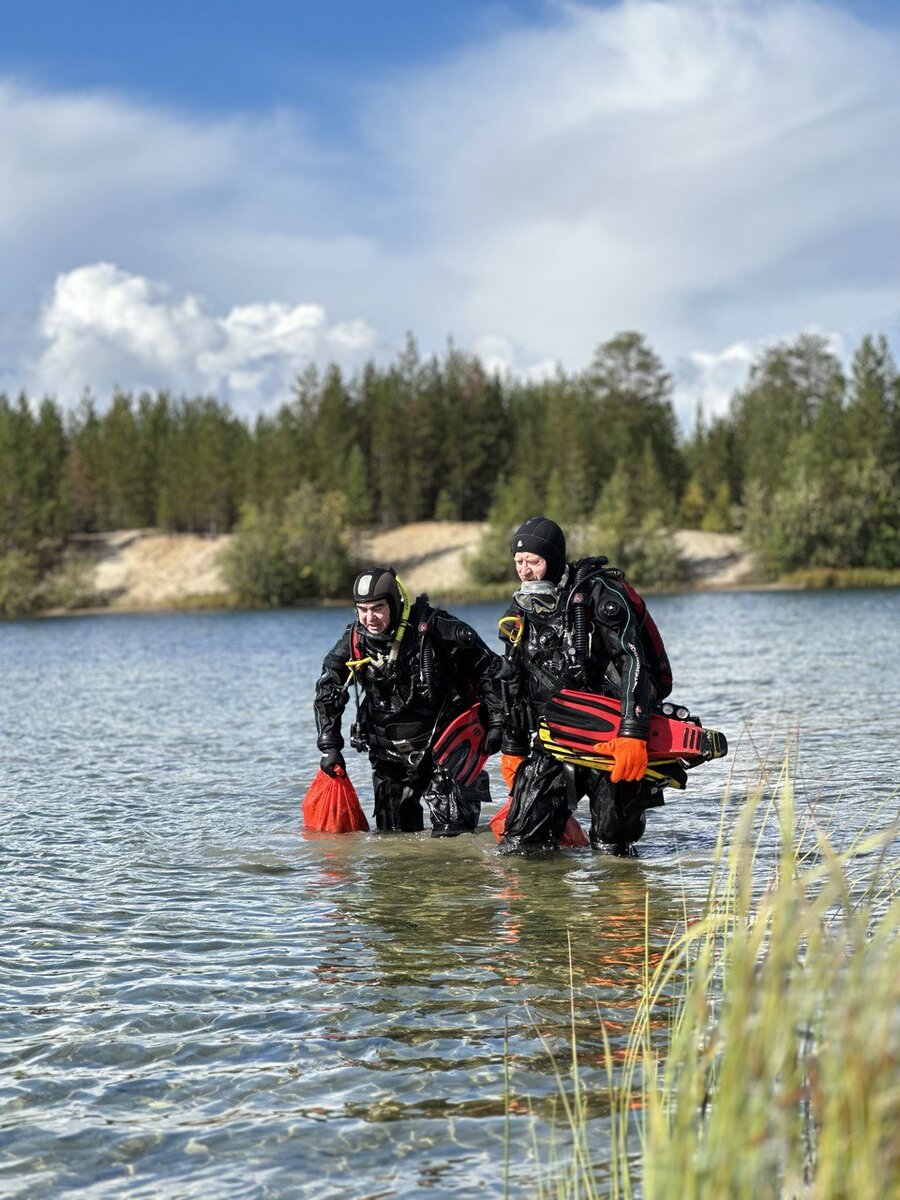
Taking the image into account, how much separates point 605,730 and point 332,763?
8.69ft

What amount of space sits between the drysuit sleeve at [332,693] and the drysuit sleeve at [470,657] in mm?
744

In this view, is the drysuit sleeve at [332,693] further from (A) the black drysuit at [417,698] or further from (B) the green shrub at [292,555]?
(B) the green shrub at [292,555]

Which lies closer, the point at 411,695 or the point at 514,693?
the point at 514,693

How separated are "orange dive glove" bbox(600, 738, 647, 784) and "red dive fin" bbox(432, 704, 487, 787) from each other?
172 cm

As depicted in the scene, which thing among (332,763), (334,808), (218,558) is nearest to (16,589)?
(218,558)

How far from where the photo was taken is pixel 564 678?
9.34 m

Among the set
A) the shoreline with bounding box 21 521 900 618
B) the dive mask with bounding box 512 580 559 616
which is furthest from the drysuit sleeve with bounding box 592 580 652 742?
the shoreline with bounding box 21 521 900 618

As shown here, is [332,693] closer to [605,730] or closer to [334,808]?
[334,808]

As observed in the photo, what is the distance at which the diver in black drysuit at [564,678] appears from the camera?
9.06 metres

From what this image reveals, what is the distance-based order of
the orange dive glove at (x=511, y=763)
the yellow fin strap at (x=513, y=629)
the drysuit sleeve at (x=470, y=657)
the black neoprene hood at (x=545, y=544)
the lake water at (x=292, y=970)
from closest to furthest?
the lake water at (x=292, y=970) < the black neoprene hood at (x=545, y=544) < the yellow fin strap at (x=513, y=629) < the orange dive glove at (x=511, y=763) < the drysuit sleeve at (x=470, y=657)

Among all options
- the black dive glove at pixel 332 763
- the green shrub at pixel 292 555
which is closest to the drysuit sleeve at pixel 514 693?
the black dive glove at pixel 332 763

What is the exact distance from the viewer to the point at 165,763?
1638 cm

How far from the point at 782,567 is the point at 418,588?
24.7 m

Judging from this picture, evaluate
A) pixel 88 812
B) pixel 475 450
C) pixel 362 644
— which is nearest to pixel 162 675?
pixel 88 812
